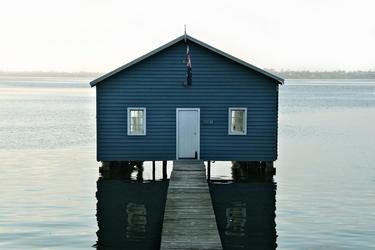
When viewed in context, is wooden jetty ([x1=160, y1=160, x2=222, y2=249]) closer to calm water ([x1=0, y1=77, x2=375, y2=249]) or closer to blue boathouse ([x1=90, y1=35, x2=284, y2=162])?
calm water ([x1=0, y1=77, x2=375, y2=249])

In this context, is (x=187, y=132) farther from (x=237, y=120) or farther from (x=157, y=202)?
(x=157, y=202)

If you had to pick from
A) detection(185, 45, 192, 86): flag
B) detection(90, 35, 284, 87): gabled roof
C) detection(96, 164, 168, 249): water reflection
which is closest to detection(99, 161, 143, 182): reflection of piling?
detection(96, 164, 168, 249): water reflection

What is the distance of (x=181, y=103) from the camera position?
31.8 metres

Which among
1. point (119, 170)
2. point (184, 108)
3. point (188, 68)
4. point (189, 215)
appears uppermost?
point (188, 68)

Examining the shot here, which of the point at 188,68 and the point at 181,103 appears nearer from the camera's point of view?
the point at 188,68

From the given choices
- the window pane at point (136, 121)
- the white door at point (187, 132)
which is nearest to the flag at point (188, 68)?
the white door at point (187, 132)

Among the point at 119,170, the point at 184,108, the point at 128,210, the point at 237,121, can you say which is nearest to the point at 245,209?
the point at 128,210

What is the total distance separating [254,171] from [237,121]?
466 centimetres

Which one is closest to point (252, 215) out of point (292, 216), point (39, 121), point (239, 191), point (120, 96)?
point (292, 216)

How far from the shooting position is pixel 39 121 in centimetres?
8244

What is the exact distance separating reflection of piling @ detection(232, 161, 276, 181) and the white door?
409cm

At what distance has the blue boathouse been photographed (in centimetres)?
3170

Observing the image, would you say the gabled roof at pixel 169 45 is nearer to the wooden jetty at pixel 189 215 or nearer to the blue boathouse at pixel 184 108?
the blue boathouse at pixel 184 108

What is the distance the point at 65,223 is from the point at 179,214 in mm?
6502
